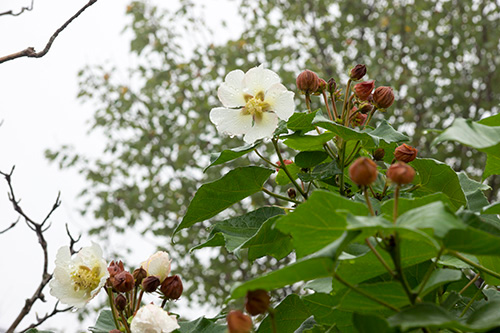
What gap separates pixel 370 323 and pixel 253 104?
16.8 inches

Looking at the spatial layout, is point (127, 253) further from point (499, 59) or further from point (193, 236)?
point (499, 59)

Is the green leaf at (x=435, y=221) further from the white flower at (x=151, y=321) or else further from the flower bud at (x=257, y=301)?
the white flower at (x=151, y=321)

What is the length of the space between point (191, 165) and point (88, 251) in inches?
130

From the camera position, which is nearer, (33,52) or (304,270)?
(304,270)

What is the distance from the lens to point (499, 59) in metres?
3.65

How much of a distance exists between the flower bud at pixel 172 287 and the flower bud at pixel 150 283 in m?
0.01

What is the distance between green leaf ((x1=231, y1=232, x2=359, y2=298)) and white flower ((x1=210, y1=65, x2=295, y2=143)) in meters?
0.33

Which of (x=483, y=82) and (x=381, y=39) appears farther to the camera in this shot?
(x=381, y=39)

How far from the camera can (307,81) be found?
0.85m

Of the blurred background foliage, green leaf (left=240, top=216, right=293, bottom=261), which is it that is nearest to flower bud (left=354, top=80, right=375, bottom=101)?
green leaf (left=240, top=216, right=293, bottom=261)

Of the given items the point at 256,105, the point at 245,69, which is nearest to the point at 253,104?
the point at 256,105

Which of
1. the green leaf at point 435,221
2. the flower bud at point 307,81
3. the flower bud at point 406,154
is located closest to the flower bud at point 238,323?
the green leaf at point 435,221

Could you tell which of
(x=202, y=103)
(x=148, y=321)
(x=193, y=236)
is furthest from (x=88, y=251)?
(x=202, y=103)

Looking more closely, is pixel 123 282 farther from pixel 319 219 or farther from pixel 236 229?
pixel 319 219
